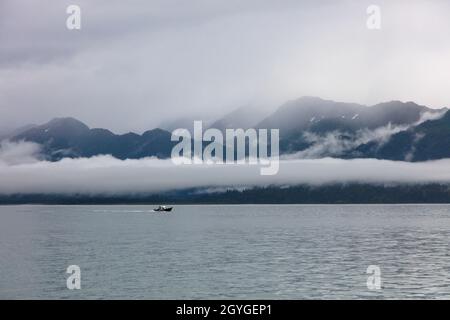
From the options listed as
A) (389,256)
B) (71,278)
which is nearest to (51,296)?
(71,278)

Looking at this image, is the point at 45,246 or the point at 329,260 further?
the point at 45,246

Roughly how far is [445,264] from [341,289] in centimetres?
3670

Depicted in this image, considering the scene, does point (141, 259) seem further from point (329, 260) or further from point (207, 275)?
point (329, 260)

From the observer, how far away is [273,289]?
76.8 metres

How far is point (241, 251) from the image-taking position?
130 metres

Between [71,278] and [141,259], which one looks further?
[141,259]

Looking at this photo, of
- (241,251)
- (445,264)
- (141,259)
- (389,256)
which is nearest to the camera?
(445,264)

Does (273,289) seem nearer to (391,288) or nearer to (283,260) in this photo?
(391,288)

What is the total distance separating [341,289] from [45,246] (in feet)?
315
